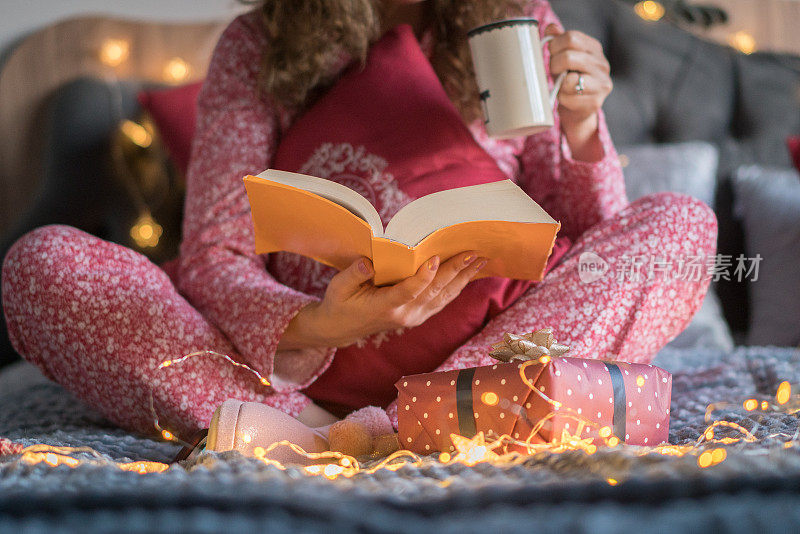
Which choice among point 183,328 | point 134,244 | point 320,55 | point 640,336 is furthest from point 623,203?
point 134,244

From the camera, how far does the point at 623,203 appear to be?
40.5 inches

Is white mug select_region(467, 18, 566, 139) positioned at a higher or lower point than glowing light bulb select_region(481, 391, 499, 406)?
higher

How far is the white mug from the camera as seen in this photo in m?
0.83

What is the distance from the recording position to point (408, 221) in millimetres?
637

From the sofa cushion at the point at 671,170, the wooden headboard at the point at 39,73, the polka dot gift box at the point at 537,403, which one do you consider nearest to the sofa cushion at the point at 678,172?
the sofa cushion at the point at 671,170

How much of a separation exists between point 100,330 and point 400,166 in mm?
424

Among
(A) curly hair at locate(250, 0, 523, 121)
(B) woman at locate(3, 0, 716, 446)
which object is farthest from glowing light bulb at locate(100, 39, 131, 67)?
(B) woman at locate(3, 0, 716, 446)

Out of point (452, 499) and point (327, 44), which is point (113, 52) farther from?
point (452, 499)

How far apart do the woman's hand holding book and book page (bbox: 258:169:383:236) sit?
7 centimetres

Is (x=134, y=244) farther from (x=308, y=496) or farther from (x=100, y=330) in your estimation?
(x=308, y=496)

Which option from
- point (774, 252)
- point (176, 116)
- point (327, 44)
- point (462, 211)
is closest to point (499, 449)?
point (462, 211)

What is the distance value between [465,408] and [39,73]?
56.2 inches

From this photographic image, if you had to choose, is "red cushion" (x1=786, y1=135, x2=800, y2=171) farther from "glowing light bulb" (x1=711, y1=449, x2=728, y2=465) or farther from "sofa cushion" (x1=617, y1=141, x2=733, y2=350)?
"glowing light bulb" (x1=711, y1=449, x2=728, y2=465)

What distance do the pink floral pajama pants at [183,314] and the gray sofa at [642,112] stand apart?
672 millimetres
